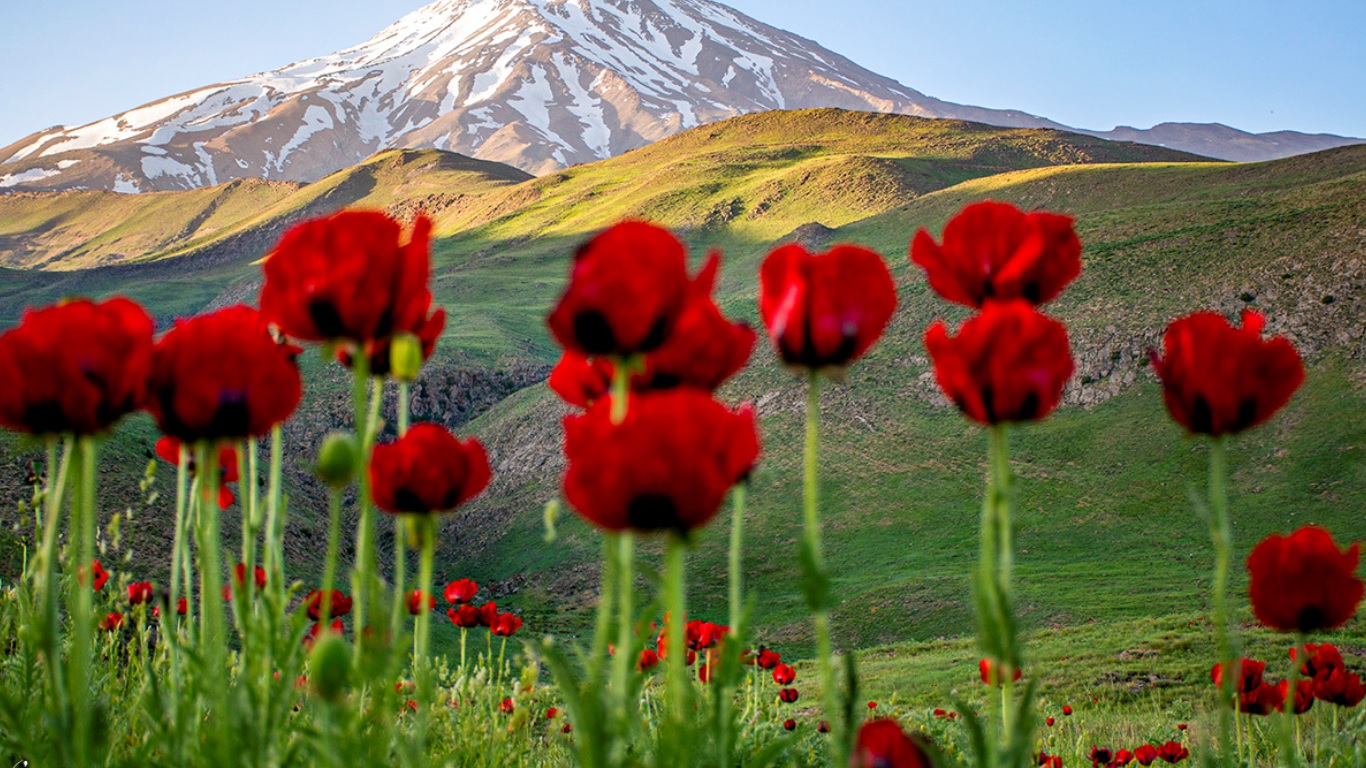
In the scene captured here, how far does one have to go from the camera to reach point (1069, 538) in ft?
77.6

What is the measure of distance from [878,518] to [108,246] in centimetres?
11273

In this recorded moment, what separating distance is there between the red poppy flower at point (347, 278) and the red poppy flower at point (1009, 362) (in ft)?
2.68

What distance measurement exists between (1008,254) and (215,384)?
54.8 inches

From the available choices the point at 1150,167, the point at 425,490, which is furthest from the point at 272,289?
the point at 1150,167

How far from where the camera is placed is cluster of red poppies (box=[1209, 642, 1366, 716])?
2805 mm

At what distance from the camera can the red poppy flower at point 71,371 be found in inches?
52.8

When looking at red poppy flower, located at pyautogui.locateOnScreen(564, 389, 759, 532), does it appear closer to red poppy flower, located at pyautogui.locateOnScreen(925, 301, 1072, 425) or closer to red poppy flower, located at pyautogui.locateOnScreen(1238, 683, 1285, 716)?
red poppy flower, located at pyautogui.locateOnScreen(925, 301, 1072, 425)

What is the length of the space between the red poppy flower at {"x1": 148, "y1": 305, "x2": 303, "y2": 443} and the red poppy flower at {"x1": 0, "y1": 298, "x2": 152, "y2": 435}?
0.05 metres

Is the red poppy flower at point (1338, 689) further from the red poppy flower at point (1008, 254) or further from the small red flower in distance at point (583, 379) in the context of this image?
the small red flower in distance at point (583, 379)

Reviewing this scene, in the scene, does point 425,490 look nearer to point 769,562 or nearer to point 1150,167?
point 769,562

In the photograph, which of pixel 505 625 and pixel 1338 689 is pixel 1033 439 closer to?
pixel 505 625

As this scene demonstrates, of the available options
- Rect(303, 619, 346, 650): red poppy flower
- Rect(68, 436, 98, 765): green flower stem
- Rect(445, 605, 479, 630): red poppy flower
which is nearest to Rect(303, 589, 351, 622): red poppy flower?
Rect(303, 619, 346, 650): red poppy flower

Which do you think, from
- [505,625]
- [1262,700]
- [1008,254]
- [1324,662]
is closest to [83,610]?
[1008,254]

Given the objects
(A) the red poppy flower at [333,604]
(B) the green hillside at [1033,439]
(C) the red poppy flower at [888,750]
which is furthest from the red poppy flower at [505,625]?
(C) the red poppy flower at [888,750]
